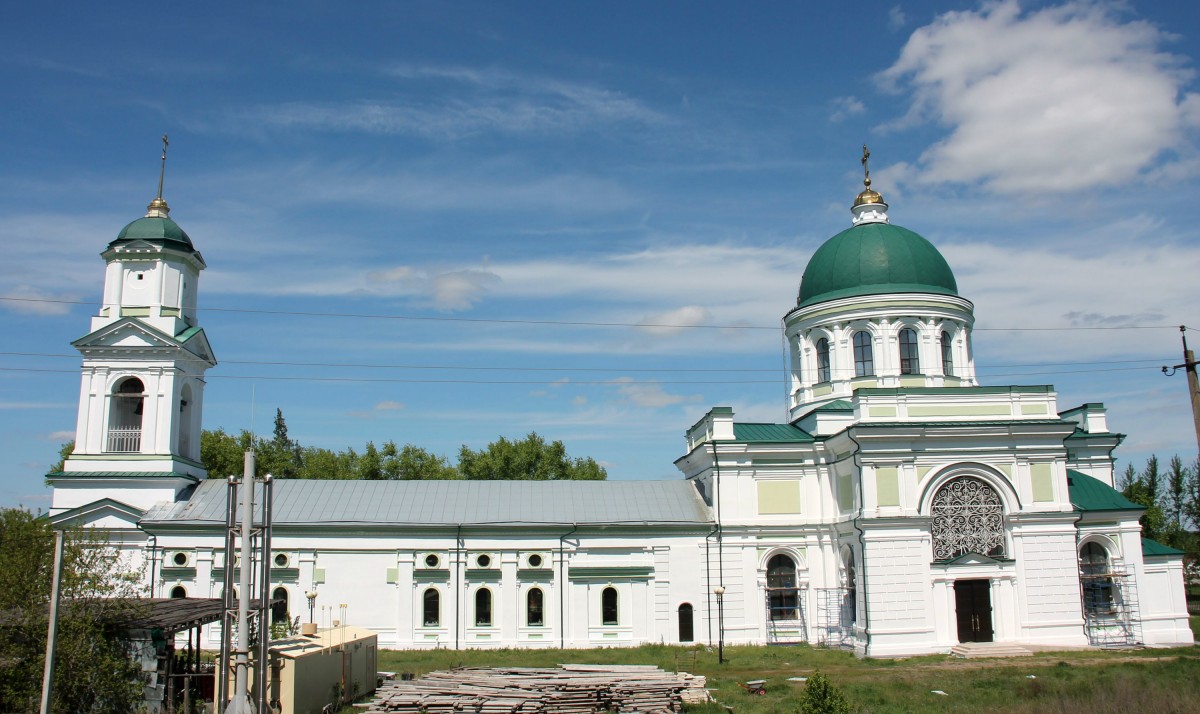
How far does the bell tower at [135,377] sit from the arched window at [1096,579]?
3309 cm

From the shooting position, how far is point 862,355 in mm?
38156

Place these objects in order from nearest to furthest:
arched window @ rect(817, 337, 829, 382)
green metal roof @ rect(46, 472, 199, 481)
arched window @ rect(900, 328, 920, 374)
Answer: green metal roof @ rect(46, 472, 199, 481)
arched window @ rect(900, 328, 920, 374)
arched window @ rect(817, 337, 829, 382)

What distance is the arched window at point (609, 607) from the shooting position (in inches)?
1390

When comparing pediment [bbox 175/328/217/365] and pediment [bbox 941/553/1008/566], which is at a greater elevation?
pediment [bbox 175/328/217/365]

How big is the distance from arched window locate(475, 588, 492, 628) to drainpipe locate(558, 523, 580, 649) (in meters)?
2.55

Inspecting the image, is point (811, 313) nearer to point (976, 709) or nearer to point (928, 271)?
point (928, 271)

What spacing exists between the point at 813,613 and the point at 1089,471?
1349cm

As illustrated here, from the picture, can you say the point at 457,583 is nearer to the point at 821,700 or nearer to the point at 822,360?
the point at 822,360

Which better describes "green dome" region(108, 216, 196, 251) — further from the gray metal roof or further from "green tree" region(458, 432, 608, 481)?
"green tree" region(458, 432, 608, 481)

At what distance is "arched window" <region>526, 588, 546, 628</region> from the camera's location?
1385 inches

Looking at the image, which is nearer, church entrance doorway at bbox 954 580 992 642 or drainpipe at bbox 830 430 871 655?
drainpipe at bbox 830 430 871 655

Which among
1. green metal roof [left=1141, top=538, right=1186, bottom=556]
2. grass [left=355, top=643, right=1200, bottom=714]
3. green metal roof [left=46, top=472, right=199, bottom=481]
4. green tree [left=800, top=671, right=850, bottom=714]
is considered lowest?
grass [left=355, top=643, right=1200, bottom=714]

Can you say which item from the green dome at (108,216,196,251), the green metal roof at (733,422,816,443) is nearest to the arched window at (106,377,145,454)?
the green dome at (108,216,196,251)

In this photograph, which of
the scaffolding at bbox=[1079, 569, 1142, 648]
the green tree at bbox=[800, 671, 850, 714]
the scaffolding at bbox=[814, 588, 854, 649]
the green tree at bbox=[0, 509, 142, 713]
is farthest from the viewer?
the scaffolding at bbox=[814, 588, 854, 649]
